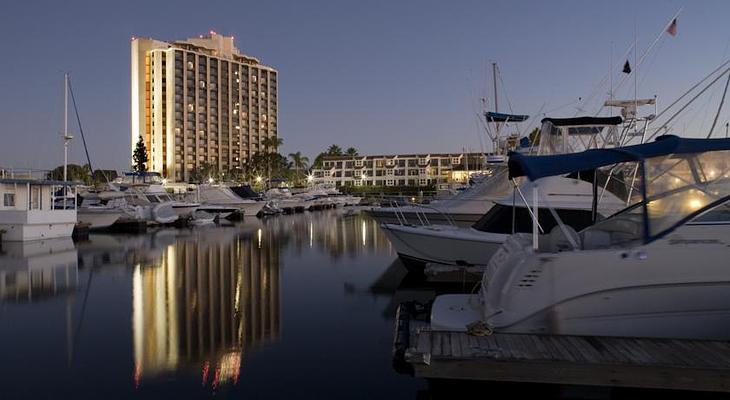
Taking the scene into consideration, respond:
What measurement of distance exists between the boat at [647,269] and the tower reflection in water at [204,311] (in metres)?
4.78

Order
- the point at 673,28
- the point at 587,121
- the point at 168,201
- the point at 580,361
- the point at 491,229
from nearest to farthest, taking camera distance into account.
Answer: the point at 580,361 → the point at 491,229 → the point at 673,28 → the point at 587,121 → the point at 168,201

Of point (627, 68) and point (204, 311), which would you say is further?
point (627, 68)

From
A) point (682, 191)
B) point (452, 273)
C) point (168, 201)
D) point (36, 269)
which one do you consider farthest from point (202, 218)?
point (682, 191)

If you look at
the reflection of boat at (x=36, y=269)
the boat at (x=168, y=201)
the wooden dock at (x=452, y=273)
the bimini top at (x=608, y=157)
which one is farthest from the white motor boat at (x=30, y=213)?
the bimini top at (x=608, y=157)

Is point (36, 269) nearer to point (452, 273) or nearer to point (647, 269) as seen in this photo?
point (452, 273)

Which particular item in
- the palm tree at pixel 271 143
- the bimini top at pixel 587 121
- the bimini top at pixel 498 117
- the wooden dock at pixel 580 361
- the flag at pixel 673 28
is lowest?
the wooden dock at pixel 580 361

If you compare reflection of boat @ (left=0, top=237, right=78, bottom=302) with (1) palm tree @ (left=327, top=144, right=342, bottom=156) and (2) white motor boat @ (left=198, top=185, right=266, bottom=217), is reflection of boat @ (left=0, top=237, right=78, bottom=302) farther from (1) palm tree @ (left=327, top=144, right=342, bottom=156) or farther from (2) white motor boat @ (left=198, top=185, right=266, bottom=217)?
(1) palm tree @ (left=327, top=144, right=342, bottom=156)

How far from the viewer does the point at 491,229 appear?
1639 cm

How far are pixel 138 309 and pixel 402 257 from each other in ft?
26.1

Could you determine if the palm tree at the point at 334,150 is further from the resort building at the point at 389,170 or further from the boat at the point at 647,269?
the boat at the point at 647,269

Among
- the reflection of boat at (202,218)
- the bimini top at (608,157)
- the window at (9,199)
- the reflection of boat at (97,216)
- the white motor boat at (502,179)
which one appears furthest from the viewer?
the reflection of boat at (202,218)

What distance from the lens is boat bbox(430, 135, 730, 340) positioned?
766 cm

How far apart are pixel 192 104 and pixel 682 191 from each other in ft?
478

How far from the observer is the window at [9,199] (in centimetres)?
2906
